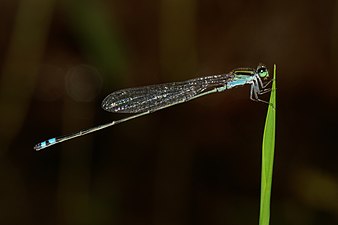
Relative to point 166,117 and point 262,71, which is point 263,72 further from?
point 166,117

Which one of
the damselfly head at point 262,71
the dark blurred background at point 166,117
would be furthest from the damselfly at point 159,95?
the dark blurred background at point 166,117

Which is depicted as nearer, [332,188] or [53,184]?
[332,188]

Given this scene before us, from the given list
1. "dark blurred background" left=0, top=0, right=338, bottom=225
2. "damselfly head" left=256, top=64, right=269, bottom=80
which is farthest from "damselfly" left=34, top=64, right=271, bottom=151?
"dark blurred background" left=0, top=0, right=338, bottom=225

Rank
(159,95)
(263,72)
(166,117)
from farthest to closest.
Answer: (166,117), (159,95), (263,72)

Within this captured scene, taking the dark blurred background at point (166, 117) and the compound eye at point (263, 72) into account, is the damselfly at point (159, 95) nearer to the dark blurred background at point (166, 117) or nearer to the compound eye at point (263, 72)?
the compound eye at point (263, 72)

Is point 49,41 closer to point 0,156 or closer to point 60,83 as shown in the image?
point 60,83

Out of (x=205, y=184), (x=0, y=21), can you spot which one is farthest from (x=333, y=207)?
(x=0, y=21)

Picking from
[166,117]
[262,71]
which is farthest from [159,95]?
[166,117]

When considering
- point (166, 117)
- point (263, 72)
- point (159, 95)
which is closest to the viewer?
point (263, 72)
